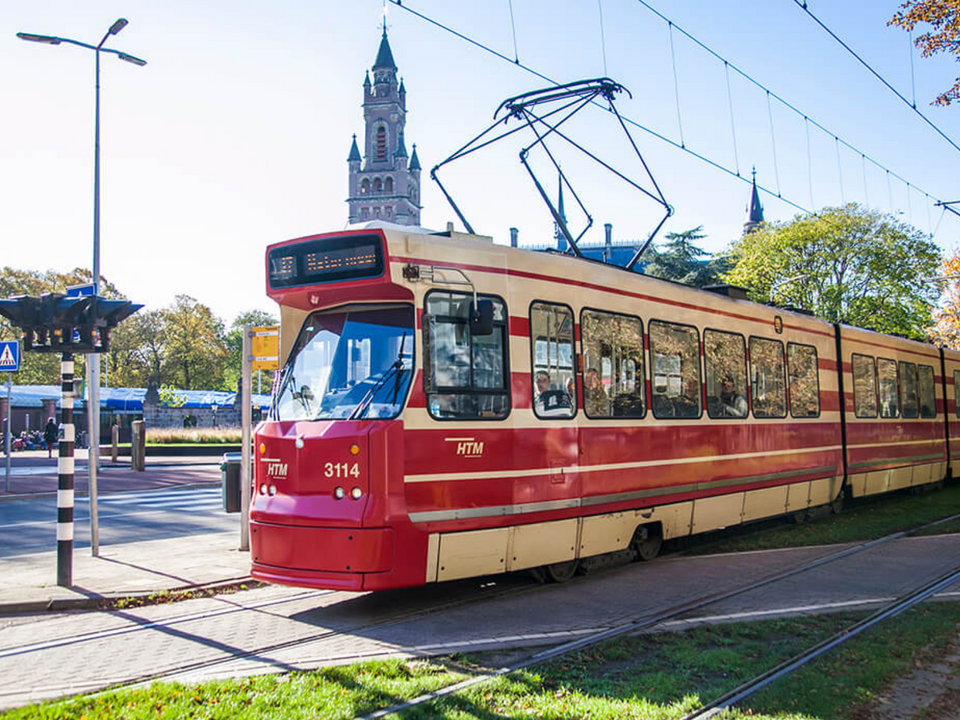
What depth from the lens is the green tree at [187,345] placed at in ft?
242

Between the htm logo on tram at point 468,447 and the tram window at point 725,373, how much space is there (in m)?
4.46

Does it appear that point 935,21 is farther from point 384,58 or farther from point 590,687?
point 384,58

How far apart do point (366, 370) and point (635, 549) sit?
458 centimetres

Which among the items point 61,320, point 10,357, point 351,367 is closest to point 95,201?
point 10,357

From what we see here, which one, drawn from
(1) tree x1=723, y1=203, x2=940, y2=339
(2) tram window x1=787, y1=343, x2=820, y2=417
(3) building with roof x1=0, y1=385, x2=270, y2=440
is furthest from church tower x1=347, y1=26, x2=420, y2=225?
(2) tram window x1=787, y1=343, x2=820, y2=417

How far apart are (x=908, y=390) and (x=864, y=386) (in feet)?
9.04

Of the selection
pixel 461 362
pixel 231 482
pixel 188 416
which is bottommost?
pixel 231 482

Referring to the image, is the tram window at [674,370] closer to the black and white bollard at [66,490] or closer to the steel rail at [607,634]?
the steel rail at [607,634]

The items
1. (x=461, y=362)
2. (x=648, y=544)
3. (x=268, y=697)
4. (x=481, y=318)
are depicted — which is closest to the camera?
(x=268, y=697)

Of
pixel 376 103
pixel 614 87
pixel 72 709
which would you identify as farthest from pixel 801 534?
pixel 376 103

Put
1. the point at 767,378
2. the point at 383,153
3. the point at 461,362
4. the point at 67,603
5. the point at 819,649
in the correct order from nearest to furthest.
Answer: the point at 819,649 → the point at 461,362 → the point at 67,603 → the point at 767,378 → the point at 383,153

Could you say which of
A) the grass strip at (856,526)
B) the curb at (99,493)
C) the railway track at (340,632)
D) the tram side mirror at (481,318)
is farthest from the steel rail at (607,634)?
the curb at (99,493)

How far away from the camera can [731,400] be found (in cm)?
1183

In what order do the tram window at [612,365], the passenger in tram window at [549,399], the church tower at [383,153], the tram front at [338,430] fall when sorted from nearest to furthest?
the tram front at [338,430] < the passenger in tram window at [549,399] < the tram window at [612,365] < the church tower at [383,153]
